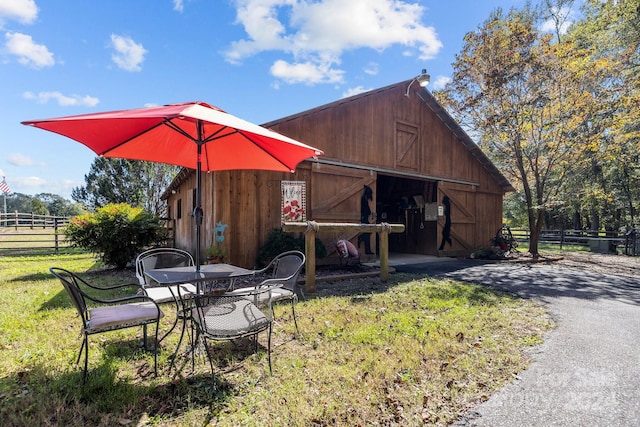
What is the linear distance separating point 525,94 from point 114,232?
1182cm

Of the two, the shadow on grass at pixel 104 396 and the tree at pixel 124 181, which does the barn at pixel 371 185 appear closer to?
the shadow on grass at pixel 104 396

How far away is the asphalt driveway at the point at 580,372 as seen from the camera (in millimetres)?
2023

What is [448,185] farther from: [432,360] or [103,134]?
[103,134]

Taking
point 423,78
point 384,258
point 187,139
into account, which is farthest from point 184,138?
point 423,78

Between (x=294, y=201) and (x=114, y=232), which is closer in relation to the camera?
(x=114, y=232)

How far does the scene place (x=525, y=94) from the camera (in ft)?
31.9

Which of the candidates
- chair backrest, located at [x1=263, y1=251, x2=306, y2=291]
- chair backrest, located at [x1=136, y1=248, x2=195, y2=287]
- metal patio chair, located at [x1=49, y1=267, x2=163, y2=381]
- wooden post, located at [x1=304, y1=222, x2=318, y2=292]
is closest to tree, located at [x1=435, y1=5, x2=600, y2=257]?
wooden post, located at [x1=304, y1=222, x2=318, y2=292]

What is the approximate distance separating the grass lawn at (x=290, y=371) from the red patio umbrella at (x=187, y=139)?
3.68ft

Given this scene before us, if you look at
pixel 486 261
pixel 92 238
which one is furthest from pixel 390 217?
pixel 92 238

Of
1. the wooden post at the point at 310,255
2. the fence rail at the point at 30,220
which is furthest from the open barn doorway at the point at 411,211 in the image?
the fence rail at the point at 30,220

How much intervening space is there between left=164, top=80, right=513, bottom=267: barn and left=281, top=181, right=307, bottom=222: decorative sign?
24 mm

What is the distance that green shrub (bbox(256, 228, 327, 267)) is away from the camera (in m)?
6.65

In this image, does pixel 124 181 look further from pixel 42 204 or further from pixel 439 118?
pixel 42 204

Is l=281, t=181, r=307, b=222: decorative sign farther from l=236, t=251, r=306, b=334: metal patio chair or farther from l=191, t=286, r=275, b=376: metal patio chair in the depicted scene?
l=191, t=286, r=275, b=376: metal patio chair
